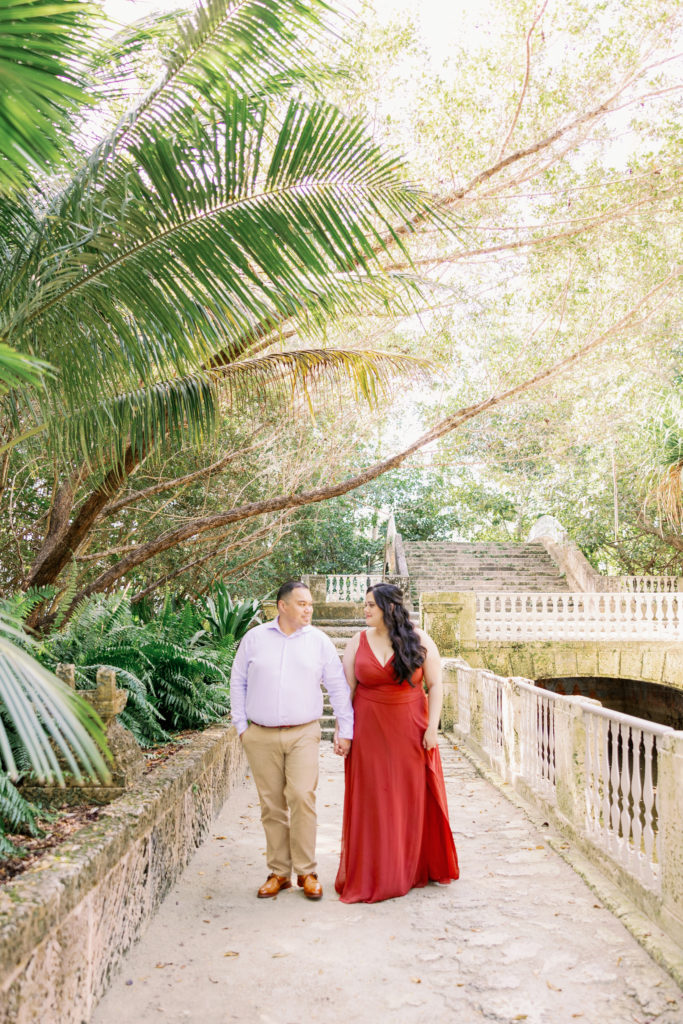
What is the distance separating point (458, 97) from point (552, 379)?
319 centimetres

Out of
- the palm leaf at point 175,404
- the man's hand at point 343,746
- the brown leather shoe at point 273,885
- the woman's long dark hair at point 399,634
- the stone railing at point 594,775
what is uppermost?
the palm leaf at point 175,404

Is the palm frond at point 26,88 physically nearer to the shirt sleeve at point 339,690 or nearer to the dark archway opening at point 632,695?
the shirt sleeve at point 339,690

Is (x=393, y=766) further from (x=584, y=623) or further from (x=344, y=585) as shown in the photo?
(x=344, y=585)

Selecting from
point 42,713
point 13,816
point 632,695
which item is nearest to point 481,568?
point 632,695

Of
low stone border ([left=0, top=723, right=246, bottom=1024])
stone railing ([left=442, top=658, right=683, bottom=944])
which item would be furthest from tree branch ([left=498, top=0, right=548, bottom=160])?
low stone border ([left=0, top=723, right=246, bottom=1024])

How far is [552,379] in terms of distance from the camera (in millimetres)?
9430

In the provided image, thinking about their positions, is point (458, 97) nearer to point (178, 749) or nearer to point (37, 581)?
point (37, 581)

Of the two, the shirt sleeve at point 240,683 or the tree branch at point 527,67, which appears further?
the tree branch at point 527,67

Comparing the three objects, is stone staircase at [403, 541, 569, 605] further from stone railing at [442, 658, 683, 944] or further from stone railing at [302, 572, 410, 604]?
stone railing at [442, 658, 683, 944]

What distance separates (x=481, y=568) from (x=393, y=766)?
16446 millimetres

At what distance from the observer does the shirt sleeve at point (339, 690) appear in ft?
15.1

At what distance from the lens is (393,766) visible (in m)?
4.59

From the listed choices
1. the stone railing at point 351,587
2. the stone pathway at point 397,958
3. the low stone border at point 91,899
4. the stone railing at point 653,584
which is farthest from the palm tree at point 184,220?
the stone railing at point 653,584

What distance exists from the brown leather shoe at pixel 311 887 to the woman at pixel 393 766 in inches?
5.5
